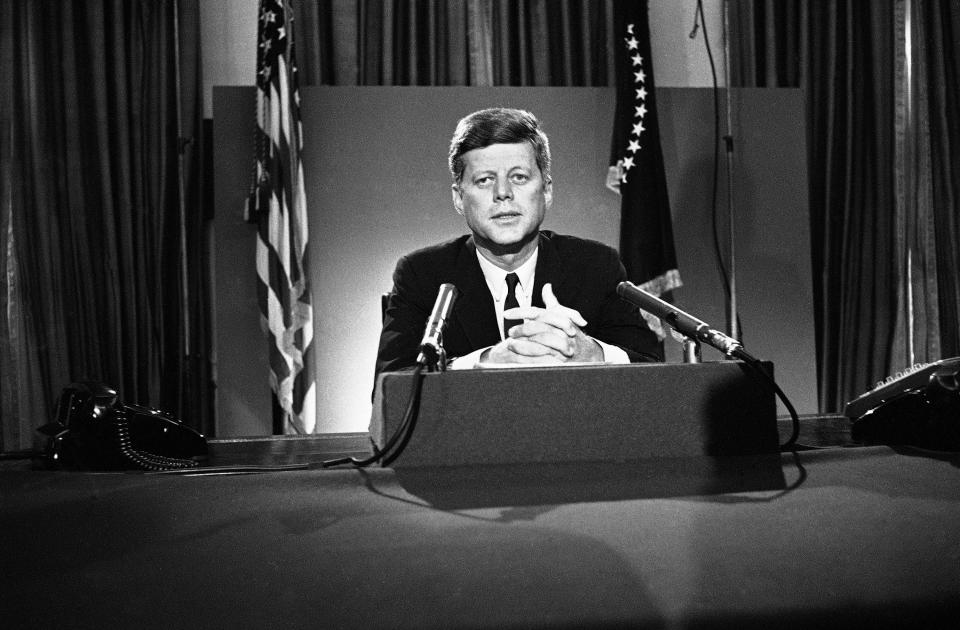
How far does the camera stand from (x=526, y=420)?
0.98 meters

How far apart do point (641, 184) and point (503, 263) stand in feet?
5.08

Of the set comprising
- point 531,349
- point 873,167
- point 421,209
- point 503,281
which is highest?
point 873,167

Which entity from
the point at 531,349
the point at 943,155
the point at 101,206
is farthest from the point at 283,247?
the point at 943,155

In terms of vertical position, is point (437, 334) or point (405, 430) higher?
point (437, 334)

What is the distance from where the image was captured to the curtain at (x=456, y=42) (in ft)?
12.7

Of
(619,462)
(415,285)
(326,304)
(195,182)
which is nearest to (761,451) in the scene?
(619,462)

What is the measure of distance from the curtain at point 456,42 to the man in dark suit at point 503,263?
1.89 metres

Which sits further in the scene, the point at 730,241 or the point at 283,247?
the point at 730,241

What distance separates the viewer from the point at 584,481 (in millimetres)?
878

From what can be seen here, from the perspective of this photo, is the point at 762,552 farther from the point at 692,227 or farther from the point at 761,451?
the point at 692,227

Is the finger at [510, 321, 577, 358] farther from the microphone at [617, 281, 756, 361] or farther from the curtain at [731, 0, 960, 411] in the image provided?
the curtain at [731, 0, 960, 411]

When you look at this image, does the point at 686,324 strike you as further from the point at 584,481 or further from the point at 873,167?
the point at 873,167

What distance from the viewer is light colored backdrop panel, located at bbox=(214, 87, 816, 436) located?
11.2ft

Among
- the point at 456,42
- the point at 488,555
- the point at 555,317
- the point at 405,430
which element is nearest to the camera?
the point at 488,555
